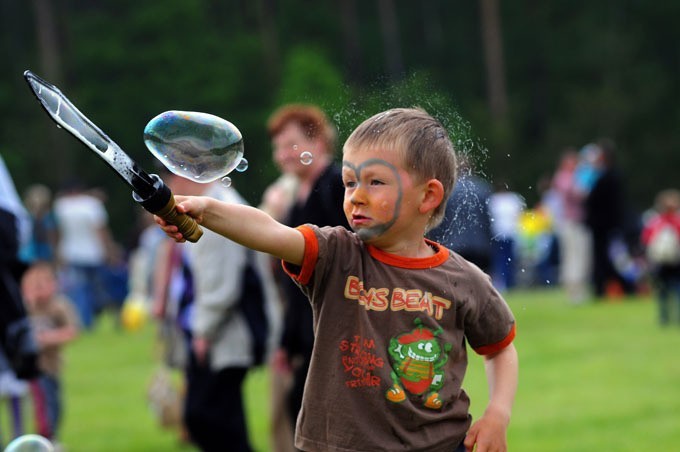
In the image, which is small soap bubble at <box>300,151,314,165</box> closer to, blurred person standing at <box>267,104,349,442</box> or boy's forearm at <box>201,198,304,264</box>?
boy's forearm at <box>201,198,304,264</box>

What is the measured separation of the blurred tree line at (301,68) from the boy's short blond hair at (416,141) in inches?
1392

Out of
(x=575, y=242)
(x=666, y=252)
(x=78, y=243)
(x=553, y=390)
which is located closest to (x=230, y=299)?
(x=553, y=390)

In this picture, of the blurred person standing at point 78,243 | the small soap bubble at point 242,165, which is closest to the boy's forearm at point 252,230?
the small soap bubble at point 242,165

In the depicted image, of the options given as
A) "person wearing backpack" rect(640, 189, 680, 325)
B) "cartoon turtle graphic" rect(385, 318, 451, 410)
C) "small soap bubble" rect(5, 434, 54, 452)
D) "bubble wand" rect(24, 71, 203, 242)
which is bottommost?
Answer: "small soap bubble" rect(5, 434, 54, 452)

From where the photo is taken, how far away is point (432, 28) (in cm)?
5938

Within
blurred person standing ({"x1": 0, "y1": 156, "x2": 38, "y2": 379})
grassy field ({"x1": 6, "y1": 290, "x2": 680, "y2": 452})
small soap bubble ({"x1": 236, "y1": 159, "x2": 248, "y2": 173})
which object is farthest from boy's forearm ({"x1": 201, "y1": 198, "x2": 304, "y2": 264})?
grassy field ({"x1": 6, "y1": 290, "x2": 680, "y2": 452})

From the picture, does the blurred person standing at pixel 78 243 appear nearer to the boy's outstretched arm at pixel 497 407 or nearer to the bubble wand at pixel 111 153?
the boy's outstretched arm at pixel 497 407

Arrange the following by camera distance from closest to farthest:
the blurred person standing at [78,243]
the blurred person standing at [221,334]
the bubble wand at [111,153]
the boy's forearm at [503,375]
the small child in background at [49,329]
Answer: the bubble wand at [111,153] < the boy's forearm at [503,375] < the blurred person standing at [221,334] < the small child in background at [49,329] < the blurred person standing at [78,243]

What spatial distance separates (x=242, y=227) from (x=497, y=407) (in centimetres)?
100

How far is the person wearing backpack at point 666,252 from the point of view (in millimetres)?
15102

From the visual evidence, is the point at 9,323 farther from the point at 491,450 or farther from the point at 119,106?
the point at 119,106

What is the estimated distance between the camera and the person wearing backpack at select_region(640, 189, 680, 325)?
49.5 feet

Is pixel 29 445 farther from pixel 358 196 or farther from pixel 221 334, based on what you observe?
pixel 221 334

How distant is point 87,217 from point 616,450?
37.8 ft
